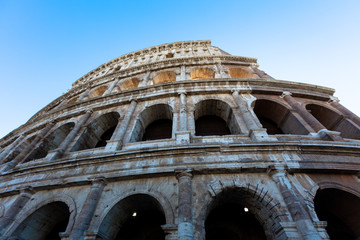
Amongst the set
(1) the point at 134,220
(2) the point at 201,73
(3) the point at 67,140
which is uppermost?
(2) the point at 201,73

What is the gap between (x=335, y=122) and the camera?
8727 mm

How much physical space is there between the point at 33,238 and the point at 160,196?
4.88 m

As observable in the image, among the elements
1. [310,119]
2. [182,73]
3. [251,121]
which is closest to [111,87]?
[182,73]

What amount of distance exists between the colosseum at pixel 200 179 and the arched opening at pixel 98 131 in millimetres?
124

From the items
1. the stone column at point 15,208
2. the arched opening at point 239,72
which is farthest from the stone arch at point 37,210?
the arched opening at point 239,72

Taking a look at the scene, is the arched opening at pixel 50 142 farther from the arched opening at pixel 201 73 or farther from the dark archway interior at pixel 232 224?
the dark archway interior at pixel 232 224

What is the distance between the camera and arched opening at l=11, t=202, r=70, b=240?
5.66 metres

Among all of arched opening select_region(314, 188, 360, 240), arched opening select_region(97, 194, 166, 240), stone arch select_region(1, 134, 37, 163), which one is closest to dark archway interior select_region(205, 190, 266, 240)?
arched opening select_region(97, 194, 166, 240)

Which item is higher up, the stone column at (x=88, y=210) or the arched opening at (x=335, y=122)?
the arched opening at (x=335, y=122)

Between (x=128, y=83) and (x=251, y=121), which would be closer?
(x=251, y=121)

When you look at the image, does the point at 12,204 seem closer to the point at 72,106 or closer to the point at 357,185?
the point at 72,106

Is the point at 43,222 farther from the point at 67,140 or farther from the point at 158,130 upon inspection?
the point at 158,130

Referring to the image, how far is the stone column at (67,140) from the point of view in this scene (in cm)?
744

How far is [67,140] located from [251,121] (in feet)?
28.8
